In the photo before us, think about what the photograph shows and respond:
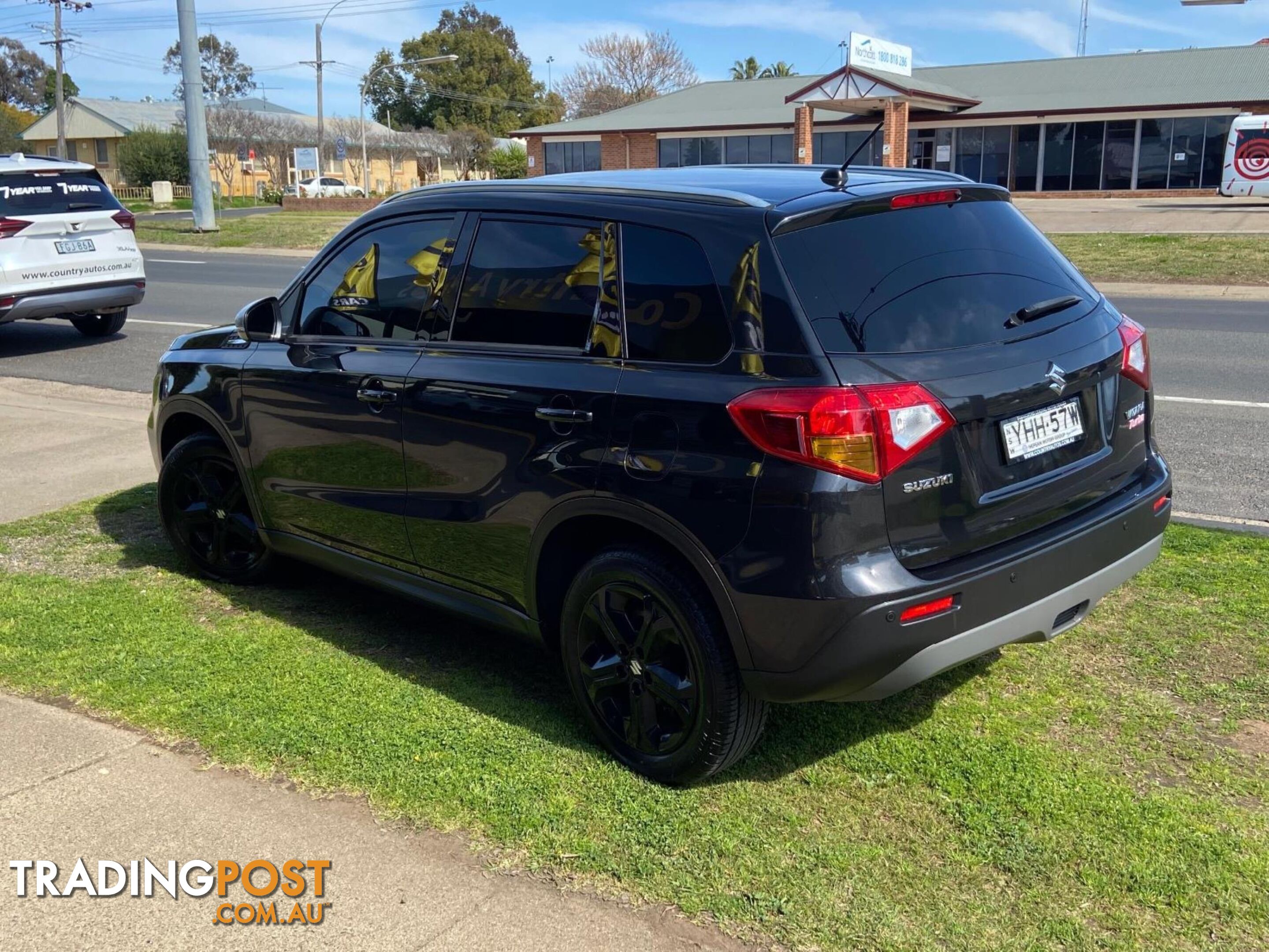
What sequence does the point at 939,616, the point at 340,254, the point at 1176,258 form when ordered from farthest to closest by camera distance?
the point at 1176,258, the point at 340,254, the point at 939,616

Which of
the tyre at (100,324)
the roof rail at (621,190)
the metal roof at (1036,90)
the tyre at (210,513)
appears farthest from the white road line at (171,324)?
the metal roof at (1036,90)

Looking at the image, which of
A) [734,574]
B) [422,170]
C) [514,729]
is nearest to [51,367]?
[514,729]

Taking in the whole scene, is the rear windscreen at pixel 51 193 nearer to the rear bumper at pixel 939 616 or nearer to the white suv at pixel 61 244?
the white suv at pixel 61 244

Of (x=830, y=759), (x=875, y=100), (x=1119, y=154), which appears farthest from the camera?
(x=1119, y=154)

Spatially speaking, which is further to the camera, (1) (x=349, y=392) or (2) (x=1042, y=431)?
(1) (x=349, y=392)

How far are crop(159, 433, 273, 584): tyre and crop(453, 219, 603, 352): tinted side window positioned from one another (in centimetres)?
178

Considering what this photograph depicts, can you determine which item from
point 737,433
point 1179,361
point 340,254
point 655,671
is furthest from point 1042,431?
point 1179,361

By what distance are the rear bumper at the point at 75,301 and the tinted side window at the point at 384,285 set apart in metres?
9.04

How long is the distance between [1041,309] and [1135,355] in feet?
1.64

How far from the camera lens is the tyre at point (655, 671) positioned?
3.44 metres

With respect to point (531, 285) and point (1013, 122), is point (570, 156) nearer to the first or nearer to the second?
point (1013, 122)

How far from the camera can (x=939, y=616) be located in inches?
128

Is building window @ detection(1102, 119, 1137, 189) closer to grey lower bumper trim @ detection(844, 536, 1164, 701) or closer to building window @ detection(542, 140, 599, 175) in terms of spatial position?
building window @ detection(542, 140, 599, 175)

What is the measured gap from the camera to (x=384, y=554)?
4.60m
